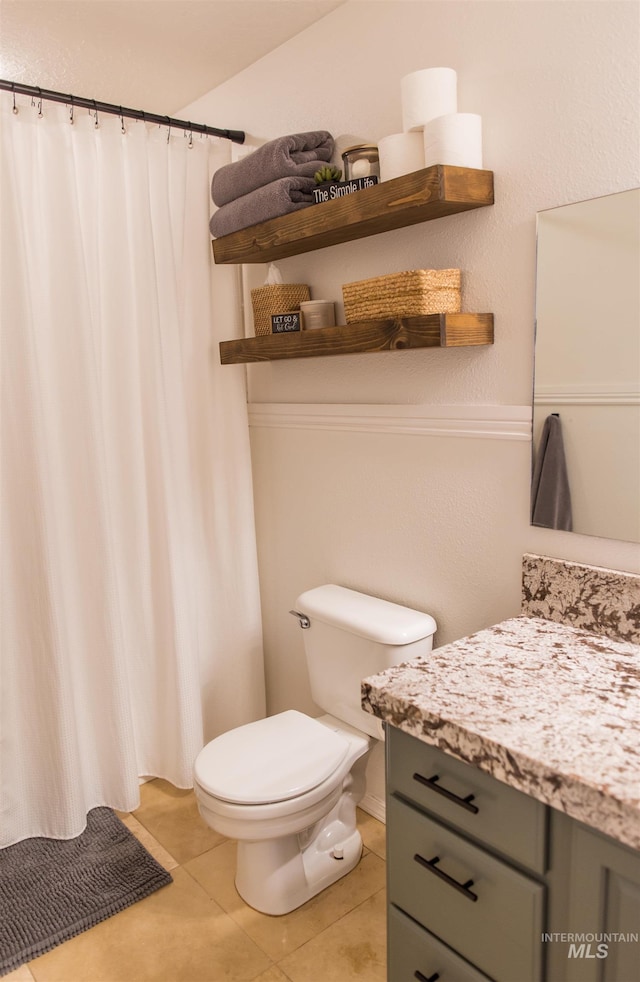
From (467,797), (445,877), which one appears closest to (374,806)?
(445,877)

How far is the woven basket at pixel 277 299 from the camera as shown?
86.6 inches

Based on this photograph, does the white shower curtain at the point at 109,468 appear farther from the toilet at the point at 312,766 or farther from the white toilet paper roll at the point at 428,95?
the white toilet paper roll at the point at 428,95

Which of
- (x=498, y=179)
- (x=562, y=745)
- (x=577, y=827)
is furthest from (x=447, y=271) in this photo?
(x=577, y=827)

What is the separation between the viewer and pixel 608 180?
1.46 meters

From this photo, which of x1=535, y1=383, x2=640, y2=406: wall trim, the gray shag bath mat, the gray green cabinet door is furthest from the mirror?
the gray shag bath mat

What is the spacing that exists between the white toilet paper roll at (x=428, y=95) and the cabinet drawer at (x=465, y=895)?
4.76ft

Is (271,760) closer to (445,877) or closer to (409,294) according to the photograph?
(445,877)

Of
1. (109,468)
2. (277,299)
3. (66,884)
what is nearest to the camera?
(66,884)

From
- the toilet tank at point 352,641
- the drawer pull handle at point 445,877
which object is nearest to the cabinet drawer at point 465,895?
the drawer pull handle at point 445,877

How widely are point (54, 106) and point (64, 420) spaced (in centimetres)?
87

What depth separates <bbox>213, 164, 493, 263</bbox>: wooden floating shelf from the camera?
5.23 feet

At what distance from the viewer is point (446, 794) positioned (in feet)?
4.07

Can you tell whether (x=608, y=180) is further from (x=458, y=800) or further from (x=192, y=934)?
(x=192, y=934)

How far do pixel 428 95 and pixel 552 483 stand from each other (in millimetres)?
912
